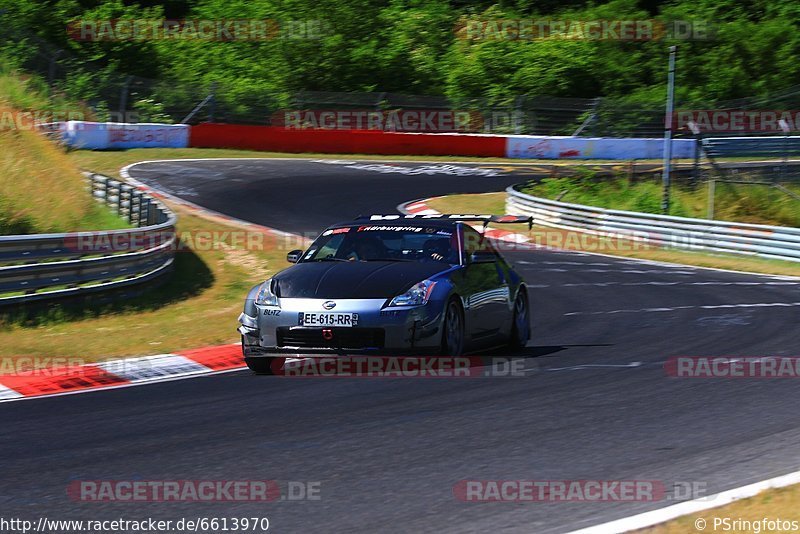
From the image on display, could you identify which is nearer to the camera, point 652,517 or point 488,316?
point 652,517

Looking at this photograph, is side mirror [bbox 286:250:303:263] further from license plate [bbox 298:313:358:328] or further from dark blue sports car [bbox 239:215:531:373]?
license plate [bbox 298:313:358:328]

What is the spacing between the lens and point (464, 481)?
5.69 metres

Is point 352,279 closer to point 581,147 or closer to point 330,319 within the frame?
point 330,319

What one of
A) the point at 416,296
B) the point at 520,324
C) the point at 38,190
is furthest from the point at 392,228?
the point at 38,190

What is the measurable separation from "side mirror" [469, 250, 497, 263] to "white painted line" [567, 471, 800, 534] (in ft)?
15.4

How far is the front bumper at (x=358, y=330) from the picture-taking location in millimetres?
8781

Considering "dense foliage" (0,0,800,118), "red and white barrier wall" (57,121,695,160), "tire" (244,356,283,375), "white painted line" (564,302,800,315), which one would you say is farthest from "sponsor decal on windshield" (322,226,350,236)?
"dense foliage" (0,0,800,118)

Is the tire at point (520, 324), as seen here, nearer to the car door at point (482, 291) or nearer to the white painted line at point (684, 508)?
the car door at point (482, 291)

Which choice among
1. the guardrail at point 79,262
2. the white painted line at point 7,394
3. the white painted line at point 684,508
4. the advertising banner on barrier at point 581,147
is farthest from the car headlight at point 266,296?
the advertising banner on barrier at point 581,147

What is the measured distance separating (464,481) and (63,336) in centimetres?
749

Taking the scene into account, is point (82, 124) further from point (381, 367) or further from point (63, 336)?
point (381, 367)

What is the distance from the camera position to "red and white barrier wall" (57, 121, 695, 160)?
3436 centimetres

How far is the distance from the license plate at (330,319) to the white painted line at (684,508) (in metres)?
3.85

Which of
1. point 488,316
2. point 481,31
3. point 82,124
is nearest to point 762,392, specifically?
point 488,316
